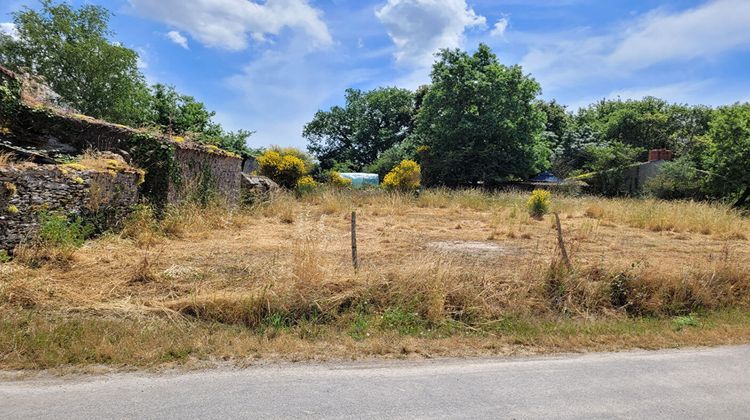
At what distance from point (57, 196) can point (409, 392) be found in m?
7.45

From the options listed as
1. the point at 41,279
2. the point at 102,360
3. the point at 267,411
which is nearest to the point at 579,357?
the point at 267,411

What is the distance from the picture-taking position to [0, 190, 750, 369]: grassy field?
4.76m

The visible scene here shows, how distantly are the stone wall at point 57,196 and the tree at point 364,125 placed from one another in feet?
131

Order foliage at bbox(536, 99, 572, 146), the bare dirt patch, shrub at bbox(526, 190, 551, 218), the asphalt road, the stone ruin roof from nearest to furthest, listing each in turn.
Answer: the asphalt road, the bare dirt patch, the stone ruin roof, shrub at bbox(526, 190, 551, 218), foliage at bbox(536, 99, 572, 146)

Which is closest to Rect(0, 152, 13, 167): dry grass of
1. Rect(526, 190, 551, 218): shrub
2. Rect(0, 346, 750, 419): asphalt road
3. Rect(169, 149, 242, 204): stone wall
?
Rect(169, 149, 242, 204): stone wall

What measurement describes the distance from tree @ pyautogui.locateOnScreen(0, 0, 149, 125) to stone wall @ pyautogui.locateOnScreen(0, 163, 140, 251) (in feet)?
63.3

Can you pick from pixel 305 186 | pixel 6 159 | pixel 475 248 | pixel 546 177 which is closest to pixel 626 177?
pixel 546 177

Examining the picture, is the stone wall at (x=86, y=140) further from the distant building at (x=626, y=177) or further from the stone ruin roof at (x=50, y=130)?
the distant building at (x=626, y=177)

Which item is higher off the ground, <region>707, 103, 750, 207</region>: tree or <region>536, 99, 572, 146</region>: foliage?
<region>536, 99, 572, 146</region>: foliage

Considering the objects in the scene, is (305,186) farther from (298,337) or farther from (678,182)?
(678,182)

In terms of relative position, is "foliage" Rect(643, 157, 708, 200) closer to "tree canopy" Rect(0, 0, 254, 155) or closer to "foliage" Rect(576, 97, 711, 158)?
"foliage" Rect(576, 97, 711, 158)

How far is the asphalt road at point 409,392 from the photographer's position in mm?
3430

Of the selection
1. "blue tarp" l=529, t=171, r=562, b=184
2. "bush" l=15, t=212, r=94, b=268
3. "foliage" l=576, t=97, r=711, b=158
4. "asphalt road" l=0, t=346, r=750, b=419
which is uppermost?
"foliage" l=576, t=97, r=711, b=158

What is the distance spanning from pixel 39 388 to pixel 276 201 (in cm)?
1339
